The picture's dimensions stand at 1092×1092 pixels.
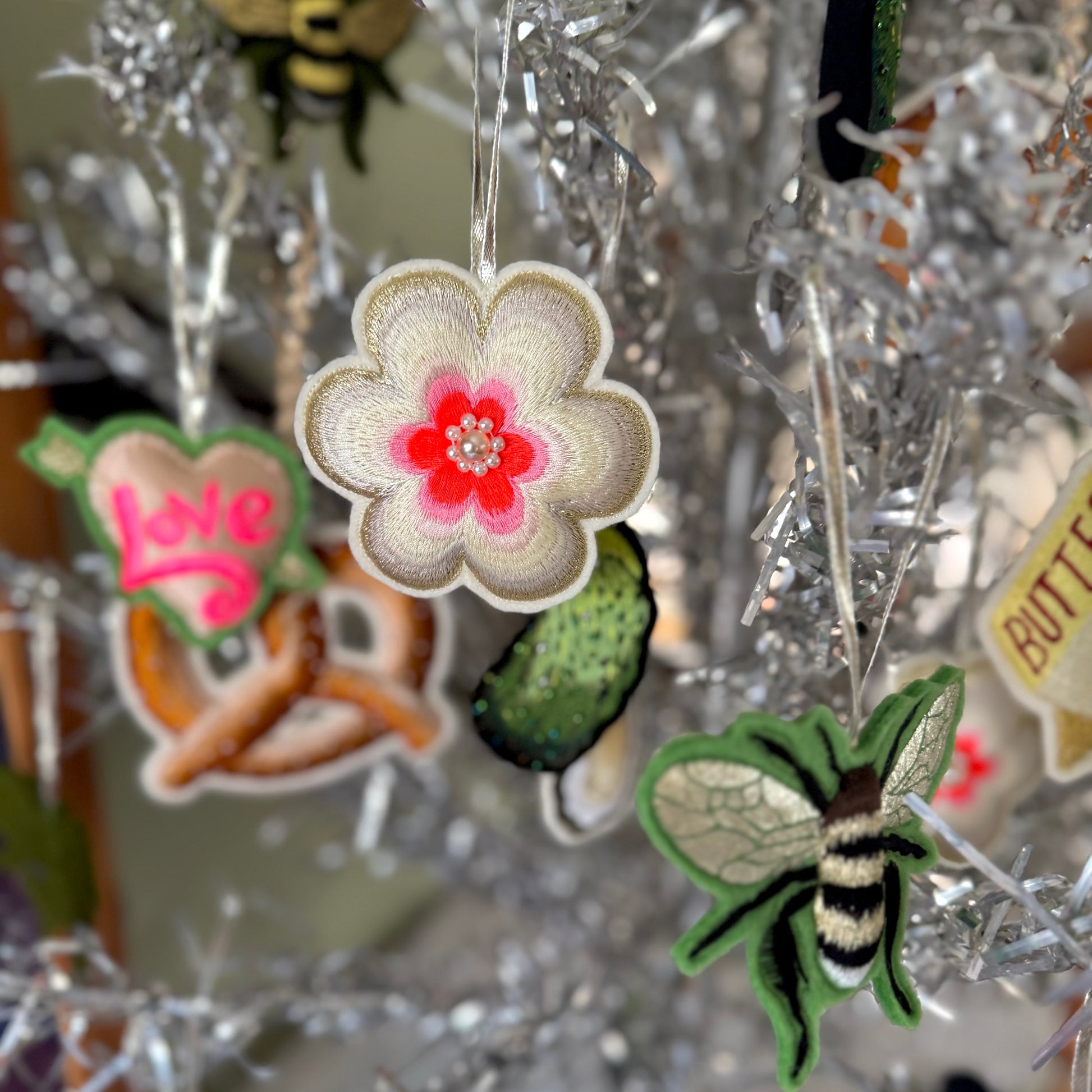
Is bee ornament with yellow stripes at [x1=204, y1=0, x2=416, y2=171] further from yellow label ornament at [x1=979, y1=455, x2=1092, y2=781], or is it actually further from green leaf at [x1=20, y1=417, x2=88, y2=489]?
yellow label ornament at [x1=979, y1=455, x2=1092, y2=781]

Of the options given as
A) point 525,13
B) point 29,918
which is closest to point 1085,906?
point 525,13

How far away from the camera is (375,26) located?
0.38m

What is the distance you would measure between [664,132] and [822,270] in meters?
0.33

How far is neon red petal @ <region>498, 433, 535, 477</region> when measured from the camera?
260 millimetres

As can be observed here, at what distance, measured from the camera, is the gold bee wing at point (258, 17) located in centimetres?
37

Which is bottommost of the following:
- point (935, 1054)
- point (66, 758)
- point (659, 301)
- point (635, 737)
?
point (935, 1054)

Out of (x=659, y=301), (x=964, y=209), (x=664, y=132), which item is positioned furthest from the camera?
(x=664, y=132)

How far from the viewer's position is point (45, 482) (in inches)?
21.7

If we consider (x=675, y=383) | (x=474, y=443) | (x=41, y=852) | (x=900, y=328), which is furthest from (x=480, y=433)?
(x=41, y=852)

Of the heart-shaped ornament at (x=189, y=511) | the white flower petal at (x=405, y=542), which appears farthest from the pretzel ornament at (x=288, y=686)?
the white flower petal at (x=405, y=542)

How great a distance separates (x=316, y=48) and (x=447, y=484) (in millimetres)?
228

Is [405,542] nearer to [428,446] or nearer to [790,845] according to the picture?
[428,446]

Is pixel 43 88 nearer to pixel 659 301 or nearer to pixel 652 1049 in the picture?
pixel 659 301

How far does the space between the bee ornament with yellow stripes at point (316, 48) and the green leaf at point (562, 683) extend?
0.23 meters
